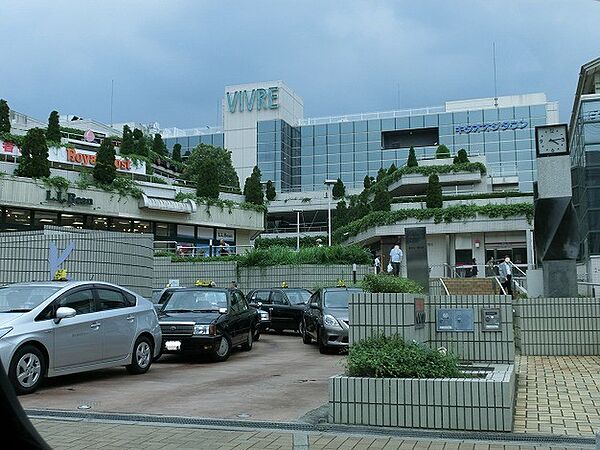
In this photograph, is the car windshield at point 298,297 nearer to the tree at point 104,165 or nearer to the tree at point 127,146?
the tree at point 104,165

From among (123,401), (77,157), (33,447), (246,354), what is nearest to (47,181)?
(77,157)

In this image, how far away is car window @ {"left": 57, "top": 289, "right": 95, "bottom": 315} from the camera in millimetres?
10281

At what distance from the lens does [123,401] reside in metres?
8.75

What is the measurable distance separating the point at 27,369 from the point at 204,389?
8.12 ft

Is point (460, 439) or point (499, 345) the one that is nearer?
point (460, 439)

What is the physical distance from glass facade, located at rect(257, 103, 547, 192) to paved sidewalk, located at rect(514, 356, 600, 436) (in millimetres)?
66982

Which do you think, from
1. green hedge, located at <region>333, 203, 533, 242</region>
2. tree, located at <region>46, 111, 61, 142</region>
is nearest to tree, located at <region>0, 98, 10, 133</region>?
tree, located at <region>46, 111, 61, 142</region>

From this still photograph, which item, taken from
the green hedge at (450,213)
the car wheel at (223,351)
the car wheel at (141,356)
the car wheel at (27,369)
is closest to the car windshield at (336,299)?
the car wheel at (223,351)

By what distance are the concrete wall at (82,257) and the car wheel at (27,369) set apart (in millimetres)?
6133

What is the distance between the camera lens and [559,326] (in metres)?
13.4

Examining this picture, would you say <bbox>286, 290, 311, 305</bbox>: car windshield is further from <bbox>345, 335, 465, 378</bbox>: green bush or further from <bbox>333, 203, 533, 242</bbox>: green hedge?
<bbox>333, 203, 533, 242</bbox>: green hedge

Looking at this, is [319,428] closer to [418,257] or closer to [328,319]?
[418,257]

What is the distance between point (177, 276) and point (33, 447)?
32.1m

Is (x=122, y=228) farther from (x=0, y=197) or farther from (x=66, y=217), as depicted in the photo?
(x=0, y=197)
